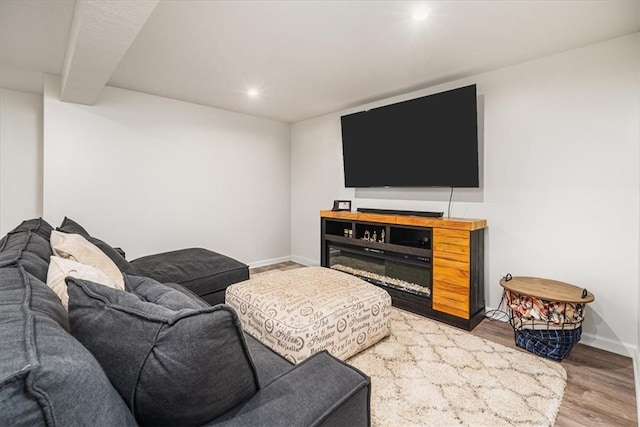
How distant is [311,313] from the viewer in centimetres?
193

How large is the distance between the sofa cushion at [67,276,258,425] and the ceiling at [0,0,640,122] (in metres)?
1.71

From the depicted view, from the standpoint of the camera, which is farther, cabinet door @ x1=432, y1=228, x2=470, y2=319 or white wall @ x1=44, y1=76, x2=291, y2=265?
white wall @ x1=44, y1=76, x2=291, y2=265

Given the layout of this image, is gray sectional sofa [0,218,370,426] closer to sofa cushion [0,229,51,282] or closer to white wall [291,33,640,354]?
sofa cushion [0,229,51,282]

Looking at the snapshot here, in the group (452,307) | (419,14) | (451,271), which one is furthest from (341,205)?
(419,14)

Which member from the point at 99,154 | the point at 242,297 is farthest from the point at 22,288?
the point at 99,154

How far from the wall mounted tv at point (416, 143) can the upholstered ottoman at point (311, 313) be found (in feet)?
4.97

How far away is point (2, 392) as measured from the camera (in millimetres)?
437

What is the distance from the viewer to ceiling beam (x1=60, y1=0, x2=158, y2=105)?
1542mm

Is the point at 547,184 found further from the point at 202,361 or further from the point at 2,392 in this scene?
the point at 2,392

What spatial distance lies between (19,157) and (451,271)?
4.82 meters

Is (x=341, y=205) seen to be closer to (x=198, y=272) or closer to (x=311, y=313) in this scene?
(x=198, y=272)

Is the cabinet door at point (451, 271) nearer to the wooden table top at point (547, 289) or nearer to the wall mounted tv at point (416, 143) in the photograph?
the wooden table top at point (547, 289)

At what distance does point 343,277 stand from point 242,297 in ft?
2.78

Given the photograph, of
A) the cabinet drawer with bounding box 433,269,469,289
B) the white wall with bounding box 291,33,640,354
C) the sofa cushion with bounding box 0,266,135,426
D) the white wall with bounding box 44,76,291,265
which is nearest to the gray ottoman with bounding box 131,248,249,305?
the white wall with bounding box 44,76,291,265
